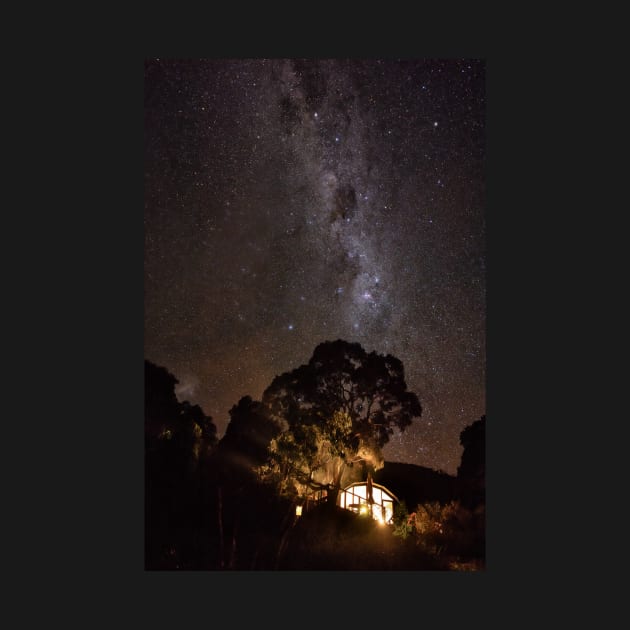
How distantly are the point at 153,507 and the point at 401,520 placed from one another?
138 inches

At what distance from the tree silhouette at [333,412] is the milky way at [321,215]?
0.18 metres

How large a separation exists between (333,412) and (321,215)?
2903 mm

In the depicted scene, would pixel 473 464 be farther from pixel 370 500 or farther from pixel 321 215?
pixel 321 215

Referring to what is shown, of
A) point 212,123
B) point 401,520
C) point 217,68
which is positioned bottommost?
point 401,520

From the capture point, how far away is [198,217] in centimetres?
1091

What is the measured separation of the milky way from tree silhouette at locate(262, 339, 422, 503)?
0.60ft

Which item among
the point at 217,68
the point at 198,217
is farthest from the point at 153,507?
the point at 217,68

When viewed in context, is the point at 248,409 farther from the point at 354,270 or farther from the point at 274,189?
the point at 274,189

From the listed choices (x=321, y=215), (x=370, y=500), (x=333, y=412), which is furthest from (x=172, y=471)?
(x=321, y=215)

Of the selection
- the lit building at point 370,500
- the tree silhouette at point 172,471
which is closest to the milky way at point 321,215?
the tree silhouette at point 172,471

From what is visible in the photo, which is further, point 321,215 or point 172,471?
point 321,215

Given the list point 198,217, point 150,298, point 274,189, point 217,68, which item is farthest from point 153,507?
point 217,68

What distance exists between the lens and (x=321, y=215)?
1091 centimetres

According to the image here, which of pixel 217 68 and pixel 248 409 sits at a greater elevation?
pixel 217 68
